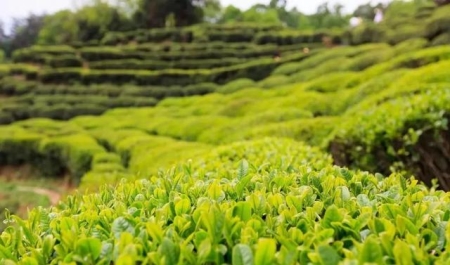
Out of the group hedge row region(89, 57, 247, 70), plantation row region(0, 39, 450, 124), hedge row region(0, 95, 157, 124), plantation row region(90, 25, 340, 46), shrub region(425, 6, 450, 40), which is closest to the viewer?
shrub region(425, 6, 450, 40)

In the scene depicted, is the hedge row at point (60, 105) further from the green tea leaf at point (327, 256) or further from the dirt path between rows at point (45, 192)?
the green tea leaf at point (327, 256)

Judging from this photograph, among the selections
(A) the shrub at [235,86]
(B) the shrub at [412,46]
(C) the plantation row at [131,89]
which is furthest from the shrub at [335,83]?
(A) the shrub at [235,86]

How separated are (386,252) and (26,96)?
85.6 feet

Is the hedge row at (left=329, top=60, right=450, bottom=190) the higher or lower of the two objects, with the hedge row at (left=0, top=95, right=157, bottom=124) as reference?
higher

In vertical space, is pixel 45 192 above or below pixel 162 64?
below

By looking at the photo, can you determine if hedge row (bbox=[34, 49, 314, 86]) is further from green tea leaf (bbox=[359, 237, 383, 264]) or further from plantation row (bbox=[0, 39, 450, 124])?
green tea leaf (bbox=[359, 237, 383, 264])

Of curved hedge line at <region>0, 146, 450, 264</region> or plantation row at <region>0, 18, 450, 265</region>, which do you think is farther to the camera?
plantation row at <region>0, 18, 450, 265</region>

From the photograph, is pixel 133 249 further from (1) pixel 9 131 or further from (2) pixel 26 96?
(2) pixel 26 96

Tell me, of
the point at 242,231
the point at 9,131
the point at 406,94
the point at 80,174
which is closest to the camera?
the point at 242,231

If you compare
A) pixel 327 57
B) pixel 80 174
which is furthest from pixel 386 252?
pixel 327 57

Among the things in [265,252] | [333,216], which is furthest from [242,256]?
[333,216]

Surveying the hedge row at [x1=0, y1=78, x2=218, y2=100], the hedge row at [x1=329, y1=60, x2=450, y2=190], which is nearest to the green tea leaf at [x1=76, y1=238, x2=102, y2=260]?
the hedge row at [x1=329, y1=60, x2=450, y2=190]

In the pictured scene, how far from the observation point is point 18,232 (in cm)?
200

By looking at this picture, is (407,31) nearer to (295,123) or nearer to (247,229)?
(295,123)
